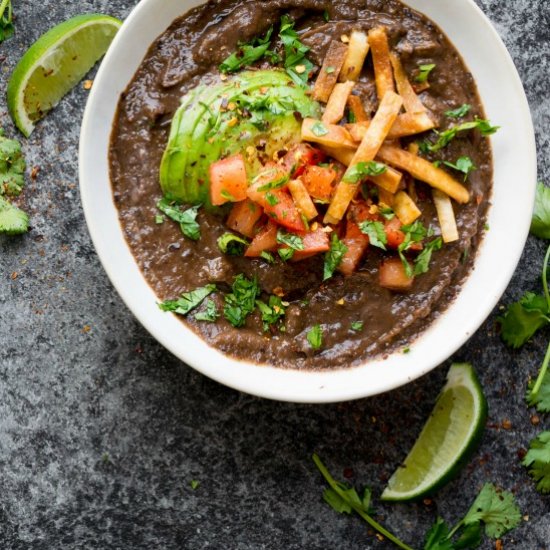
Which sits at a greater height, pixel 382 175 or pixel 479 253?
pixel 382 175

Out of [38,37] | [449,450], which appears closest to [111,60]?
[38,37]

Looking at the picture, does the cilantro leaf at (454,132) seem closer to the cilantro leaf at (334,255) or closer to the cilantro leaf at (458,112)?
the cilantro leaf at (458,112)

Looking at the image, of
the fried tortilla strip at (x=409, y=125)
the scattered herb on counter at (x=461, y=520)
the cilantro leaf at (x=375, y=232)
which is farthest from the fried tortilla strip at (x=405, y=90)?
the scattered herb on counter at (x=461, y=520)

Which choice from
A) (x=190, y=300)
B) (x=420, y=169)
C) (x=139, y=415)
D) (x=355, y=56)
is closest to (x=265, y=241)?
(x=190, y=300)

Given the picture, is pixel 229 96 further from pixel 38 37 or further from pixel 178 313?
pixel 38 37

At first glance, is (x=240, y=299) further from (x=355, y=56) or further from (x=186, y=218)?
(x=355, y=56)

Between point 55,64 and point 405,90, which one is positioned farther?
point 55,64

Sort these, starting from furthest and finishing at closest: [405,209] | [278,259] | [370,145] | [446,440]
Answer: [446,440] → [278,259] → [405,209] → [370,145]
